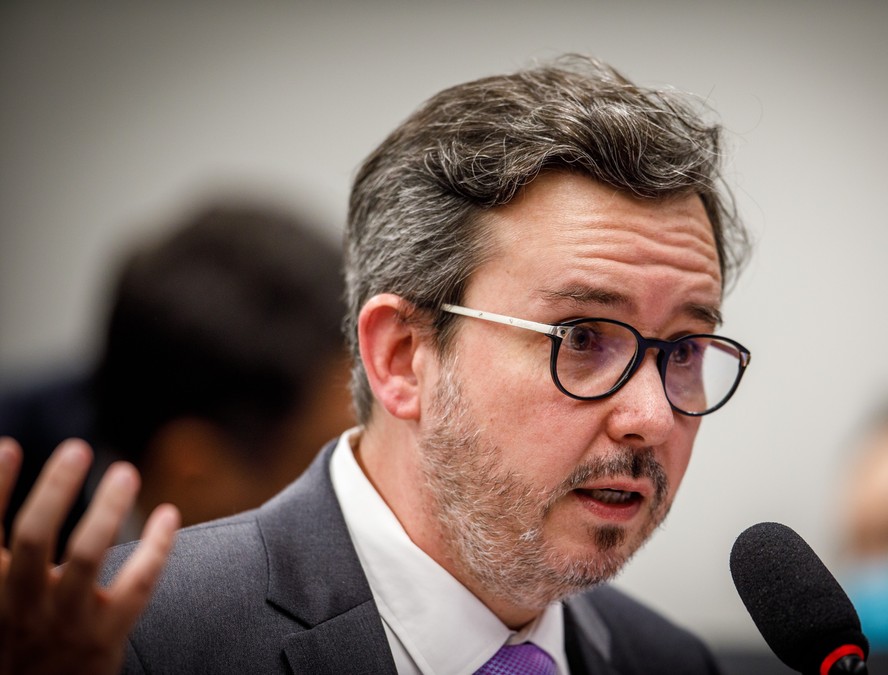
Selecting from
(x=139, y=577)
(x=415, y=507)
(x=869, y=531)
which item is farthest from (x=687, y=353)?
(x=869, y=531)

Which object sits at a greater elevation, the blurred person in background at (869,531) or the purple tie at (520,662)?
the purple tie at (520,662)

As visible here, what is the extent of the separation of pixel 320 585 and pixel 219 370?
77 centimetres

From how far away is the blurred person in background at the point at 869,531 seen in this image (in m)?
3.09

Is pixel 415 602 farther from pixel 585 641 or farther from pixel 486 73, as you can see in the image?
pixel 486 73

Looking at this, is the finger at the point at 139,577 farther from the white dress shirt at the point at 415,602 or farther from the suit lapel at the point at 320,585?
the white dress shirt at the point at 415,602

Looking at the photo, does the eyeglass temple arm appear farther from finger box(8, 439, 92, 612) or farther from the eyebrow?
finger box(8, 439, 92, 612)

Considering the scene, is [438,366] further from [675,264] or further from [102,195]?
[102,195]

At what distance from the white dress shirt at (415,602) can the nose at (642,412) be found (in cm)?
41

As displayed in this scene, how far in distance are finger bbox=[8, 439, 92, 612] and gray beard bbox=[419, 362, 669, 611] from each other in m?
0.72

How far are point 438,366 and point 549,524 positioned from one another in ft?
1.07

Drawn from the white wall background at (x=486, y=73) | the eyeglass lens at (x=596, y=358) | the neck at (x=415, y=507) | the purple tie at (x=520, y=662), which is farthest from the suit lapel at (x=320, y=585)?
the white wall background at (x=486, y=73)

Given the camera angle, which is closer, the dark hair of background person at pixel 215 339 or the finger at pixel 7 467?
the finger at pixel 7 467

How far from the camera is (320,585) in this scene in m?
1.58

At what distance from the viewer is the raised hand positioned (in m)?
1.02
